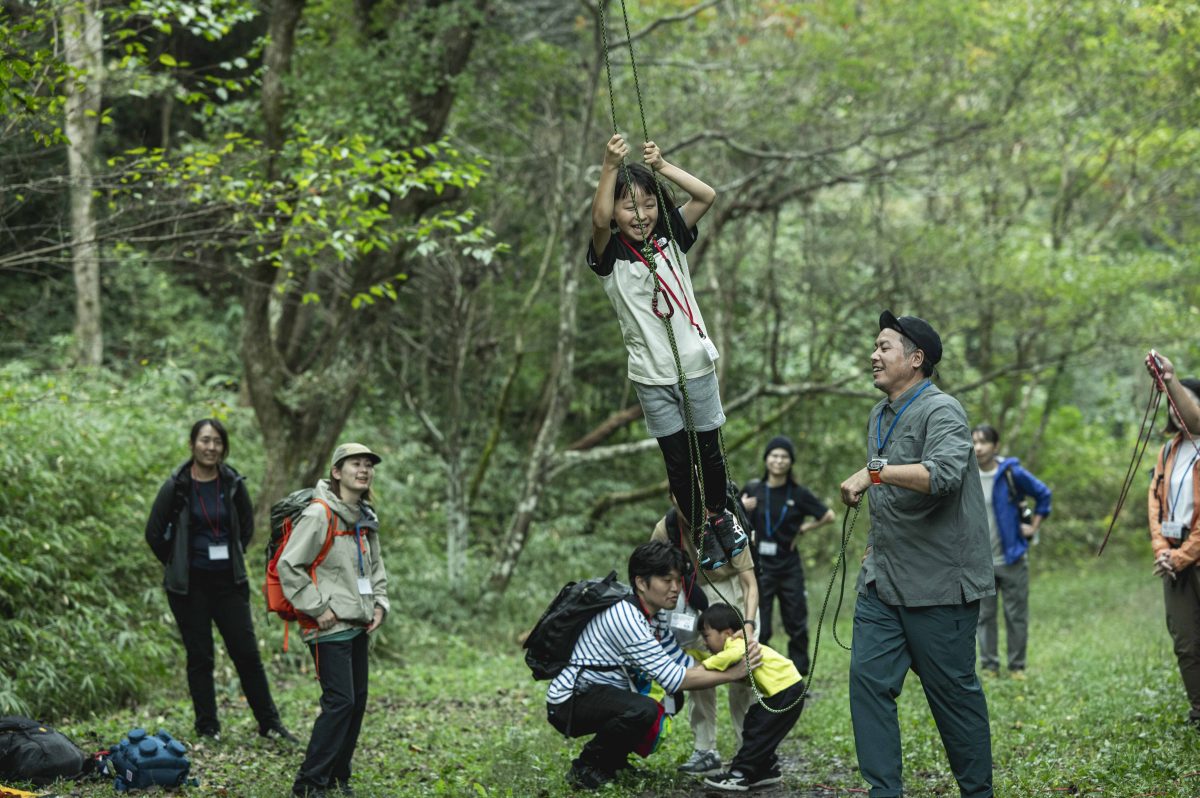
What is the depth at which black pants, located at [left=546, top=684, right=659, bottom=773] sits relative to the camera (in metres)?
5.94

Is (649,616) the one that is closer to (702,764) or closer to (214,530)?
(702,764)

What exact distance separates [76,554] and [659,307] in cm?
690

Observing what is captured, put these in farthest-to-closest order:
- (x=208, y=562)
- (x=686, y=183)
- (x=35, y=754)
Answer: (x=208, y=562) → (x=35, y=754) → (x=686, y=183)

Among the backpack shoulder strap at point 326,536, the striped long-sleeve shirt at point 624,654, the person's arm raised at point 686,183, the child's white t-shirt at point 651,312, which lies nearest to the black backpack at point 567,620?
the striped long-sleeve shirt at point 624,654

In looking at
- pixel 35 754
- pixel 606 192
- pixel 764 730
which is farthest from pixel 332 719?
pixel 606 192

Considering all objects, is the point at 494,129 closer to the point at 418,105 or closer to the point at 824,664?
the point at 418,105

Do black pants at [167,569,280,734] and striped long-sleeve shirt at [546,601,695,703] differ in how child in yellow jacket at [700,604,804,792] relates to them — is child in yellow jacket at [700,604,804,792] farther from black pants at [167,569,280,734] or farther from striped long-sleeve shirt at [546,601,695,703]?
black pants at [167,569,280,734]

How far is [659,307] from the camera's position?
5.02 meters

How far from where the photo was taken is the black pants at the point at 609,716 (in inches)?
234

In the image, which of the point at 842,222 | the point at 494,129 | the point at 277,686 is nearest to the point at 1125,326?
the point at 842,222

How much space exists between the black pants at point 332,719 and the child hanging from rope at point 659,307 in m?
2.32

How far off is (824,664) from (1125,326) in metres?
9.17

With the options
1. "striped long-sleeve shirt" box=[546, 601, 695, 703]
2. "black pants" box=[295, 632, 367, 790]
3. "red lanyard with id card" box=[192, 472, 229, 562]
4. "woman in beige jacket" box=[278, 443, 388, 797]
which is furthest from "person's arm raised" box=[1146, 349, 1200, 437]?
"red lanyard with id card" box=[192, 472, 229, 562]

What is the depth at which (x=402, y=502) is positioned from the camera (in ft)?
49.4
